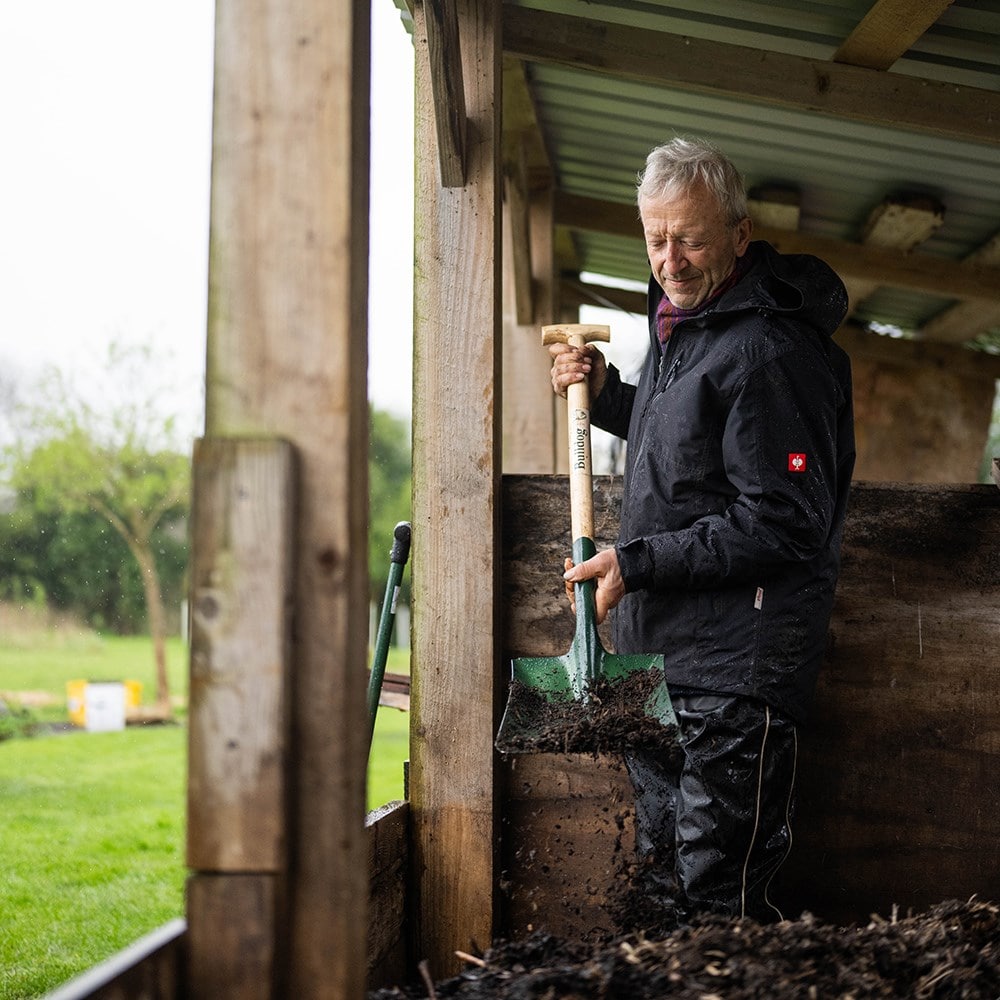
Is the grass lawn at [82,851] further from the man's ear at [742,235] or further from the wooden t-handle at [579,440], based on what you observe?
the man's ear at [742,235]

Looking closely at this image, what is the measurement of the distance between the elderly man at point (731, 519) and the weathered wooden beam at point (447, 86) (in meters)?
0.54

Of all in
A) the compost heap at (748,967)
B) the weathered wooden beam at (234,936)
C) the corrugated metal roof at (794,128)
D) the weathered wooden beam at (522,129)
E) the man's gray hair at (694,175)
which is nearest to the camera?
the weathered wooden beam at (234,936)

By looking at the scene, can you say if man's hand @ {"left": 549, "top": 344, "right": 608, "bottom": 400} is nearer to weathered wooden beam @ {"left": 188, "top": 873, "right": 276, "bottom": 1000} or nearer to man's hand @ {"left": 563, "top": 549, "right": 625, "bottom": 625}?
man's hand @ {"left": 563, "top": 549, "right": 625, "bottom": 625}

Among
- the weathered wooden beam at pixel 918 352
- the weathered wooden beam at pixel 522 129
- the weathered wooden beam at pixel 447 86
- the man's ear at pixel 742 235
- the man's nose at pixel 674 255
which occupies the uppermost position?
the weathered wooden beam at pixel 522 129

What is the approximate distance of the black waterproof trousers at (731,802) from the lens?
256 centimetres

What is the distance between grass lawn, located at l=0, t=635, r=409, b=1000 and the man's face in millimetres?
1539

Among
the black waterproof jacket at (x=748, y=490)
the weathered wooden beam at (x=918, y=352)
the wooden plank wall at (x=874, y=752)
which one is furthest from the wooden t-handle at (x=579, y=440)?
the weathered wooden beam at (x=918, y=352)

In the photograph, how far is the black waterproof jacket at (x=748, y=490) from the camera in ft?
8.23

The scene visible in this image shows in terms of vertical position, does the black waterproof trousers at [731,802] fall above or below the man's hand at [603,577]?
below

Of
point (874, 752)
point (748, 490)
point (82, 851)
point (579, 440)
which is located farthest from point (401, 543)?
point (82, 851)

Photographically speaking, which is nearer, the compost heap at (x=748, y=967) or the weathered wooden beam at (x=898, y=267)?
the compost heap at (x=748, y=967)

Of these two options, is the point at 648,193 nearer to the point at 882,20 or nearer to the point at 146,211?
the point at 882,20

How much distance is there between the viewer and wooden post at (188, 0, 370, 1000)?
1564 millimetres

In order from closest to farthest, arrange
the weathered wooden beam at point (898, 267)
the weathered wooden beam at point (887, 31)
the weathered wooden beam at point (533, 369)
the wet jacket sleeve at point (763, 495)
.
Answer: the wet jacket sleeve at point (763, 495)
the weathered wooden beam at point (887, 31)
the weathered wooden beam at point (898, 267)
the weathered wooden beam at point (533, 369)
